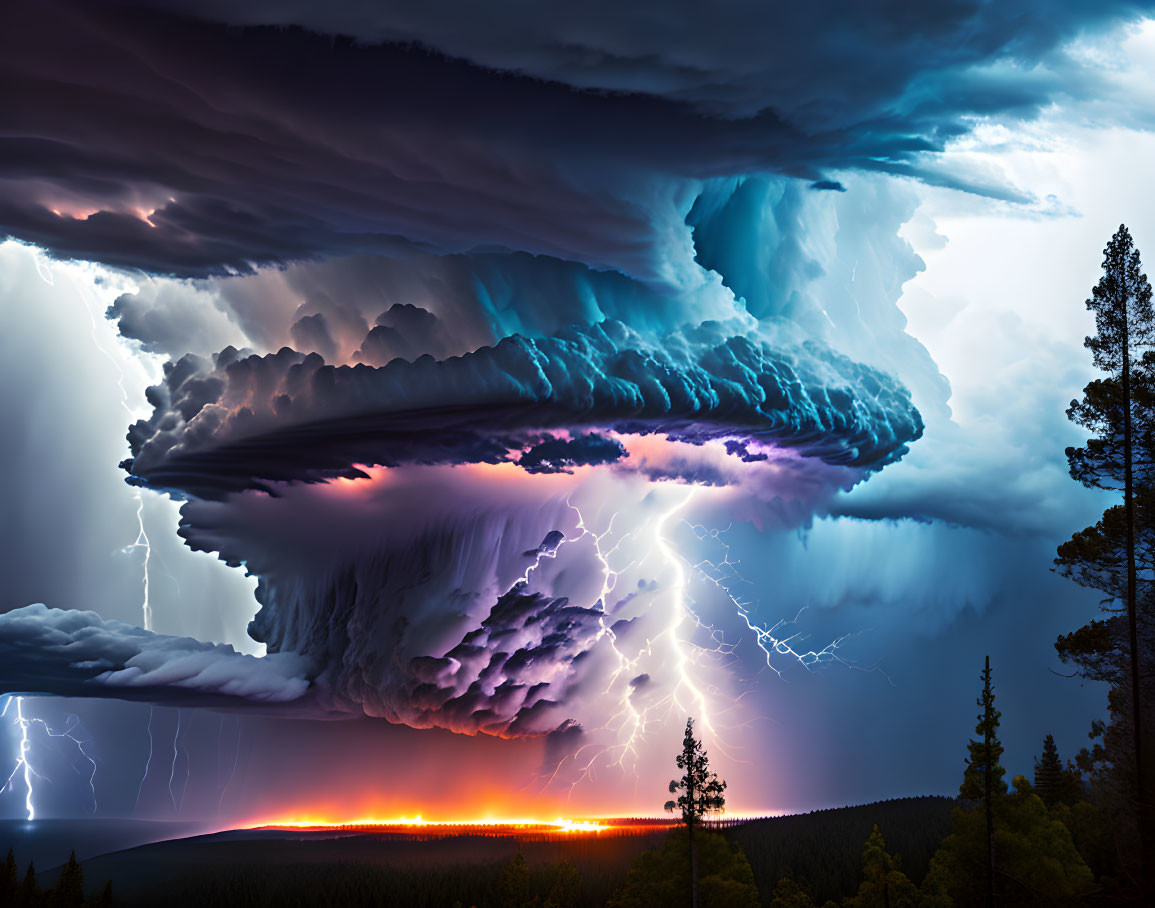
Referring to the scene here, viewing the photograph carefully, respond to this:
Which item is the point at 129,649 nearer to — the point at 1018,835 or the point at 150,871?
the point at 150,871

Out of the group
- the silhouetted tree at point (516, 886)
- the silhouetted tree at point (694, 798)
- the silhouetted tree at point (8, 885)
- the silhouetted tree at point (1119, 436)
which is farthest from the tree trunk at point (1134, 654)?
the silhouetted tree at point (8, 885)

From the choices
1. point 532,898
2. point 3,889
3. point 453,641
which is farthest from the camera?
point 453,641

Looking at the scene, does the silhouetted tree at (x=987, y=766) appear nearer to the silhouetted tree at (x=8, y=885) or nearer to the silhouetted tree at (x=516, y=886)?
the silhouetted tree at (x=516, y=886)

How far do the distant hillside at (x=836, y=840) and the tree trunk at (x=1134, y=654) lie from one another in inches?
1094

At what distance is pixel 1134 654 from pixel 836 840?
172ft

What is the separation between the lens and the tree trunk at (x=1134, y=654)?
30.8 meters

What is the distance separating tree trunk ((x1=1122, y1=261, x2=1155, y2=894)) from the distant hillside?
27.8 meters

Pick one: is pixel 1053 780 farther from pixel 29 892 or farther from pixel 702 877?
pixel 29 892

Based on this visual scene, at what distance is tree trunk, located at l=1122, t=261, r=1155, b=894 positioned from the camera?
30.8m

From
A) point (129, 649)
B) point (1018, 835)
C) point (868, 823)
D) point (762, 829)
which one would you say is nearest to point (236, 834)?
point (129, 649)

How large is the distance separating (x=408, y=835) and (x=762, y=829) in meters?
37.4

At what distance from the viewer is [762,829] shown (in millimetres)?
91750

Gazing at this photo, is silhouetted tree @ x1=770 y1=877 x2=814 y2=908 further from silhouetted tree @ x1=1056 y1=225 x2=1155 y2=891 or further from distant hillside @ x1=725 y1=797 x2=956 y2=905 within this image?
silhouetted tree @ x1=1056 y1=225 x2=1155 y2=891

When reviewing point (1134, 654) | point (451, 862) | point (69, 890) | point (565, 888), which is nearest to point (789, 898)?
point (565, 888)
